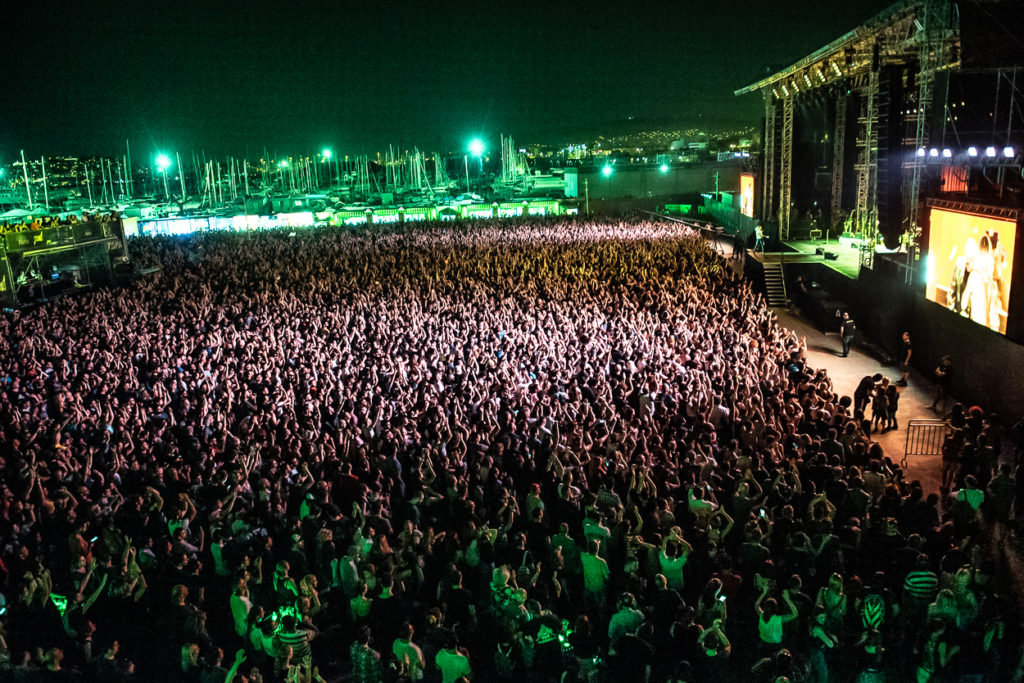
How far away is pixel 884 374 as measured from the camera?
1318 cm

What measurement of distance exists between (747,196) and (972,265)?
74.1ft

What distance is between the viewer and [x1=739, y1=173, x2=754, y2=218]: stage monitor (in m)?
31.9

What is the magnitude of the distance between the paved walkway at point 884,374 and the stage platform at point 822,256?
2.01m

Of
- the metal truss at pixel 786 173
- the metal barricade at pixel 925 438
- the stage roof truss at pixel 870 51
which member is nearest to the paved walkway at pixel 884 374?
the metal barricade at pixel 925 438

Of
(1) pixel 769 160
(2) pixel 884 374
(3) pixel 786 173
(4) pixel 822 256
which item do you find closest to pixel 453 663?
(2) pixel 884 374

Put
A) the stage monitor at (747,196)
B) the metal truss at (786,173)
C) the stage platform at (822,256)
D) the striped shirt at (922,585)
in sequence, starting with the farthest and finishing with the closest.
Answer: the stage monitor at (747,196) → the metal truss at (786,173) → the stage platform at (822,256) → the striped shirt at (922,585)

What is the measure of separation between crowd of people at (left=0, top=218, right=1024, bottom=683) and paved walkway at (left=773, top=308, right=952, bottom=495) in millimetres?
766

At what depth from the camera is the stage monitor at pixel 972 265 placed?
10250 mm

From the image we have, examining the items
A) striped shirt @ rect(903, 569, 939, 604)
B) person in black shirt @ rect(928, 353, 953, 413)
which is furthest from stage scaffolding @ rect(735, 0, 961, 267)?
striped shirt @ rect(903, 569, 939, 604)

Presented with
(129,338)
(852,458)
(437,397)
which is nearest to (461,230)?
(129,338)

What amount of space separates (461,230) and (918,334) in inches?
668

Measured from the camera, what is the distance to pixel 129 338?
38.7 feet

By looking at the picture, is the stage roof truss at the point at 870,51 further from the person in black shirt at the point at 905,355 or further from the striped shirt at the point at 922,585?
the striped shirt at the point at 922,585

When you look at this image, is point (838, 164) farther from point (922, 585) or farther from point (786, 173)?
point (922, 585)
